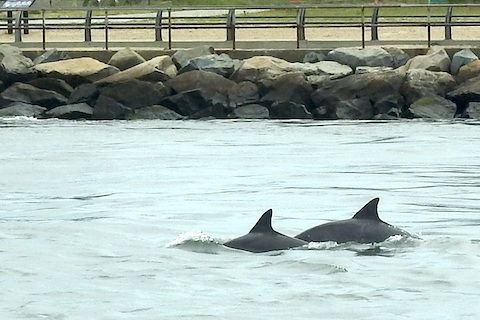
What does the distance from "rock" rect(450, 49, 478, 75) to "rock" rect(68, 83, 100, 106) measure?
768cm

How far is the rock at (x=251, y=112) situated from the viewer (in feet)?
105

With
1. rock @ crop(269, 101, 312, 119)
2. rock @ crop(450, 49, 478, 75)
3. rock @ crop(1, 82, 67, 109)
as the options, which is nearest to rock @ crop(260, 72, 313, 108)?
rock @ crop(269, 101, 312, 119)

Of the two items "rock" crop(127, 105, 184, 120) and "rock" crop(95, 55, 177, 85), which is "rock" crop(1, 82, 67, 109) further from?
"rock" crop(127, 105, 184, 120)

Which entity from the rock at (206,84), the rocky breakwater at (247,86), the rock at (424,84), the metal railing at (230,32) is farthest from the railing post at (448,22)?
the rock at (206,84)

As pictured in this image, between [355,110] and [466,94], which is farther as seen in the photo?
[355,110]

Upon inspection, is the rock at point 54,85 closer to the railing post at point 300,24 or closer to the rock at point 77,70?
the rock at point 77,70

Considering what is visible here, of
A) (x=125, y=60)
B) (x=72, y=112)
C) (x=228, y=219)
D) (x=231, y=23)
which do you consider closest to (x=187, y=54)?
(x=125, y=60)

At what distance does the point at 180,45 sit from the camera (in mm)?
35969

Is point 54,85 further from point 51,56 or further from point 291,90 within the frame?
Result: point 291,90

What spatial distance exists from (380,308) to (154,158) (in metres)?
13.0

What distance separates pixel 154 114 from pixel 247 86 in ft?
6.80

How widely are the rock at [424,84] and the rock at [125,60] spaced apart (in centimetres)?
615

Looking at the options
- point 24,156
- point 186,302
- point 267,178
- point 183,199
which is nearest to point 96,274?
point 186,302

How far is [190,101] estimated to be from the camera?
32.3 meters
